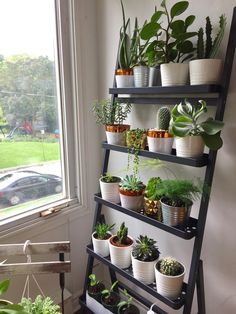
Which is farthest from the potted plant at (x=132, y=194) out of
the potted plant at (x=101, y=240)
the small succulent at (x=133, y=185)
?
the potted plant at (x=101, y=240)

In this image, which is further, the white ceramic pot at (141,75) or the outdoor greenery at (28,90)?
the outdoor greenery at (28,90)

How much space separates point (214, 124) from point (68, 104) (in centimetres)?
89

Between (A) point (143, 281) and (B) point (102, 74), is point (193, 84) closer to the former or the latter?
(B) point (102, 74)

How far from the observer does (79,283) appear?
1.70 meters

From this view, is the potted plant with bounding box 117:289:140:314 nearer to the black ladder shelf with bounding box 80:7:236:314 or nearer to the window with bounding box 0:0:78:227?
the black ladder shelf with bounding box 80:7:236:314

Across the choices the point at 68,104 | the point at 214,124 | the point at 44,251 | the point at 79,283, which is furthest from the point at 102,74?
the point at 79,283

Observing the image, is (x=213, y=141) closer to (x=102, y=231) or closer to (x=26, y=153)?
(x=102, y=231)

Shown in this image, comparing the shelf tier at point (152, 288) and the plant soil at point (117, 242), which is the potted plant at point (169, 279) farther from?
the plant soil at point (117, 242)

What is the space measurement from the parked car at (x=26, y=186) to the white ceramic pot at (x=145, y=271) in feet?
2.23

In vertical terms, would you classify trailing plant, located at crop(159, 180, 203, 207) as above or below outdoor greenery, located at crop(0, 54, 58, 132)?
below

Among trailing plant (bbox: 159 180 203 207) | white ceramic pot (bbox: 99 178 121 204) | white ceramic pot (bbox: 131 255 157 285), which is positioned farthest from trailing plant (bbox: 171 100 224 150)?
white ceramic pot (bbox: 131 255 157 285)

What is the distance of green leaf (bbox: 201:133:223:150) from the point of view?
92 cm

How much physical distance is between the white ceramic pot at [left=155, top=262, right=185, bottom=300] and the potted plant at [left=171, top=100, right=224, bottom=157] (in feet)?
1.67

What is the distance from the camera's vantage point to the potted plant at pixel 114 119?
4.26 feet
